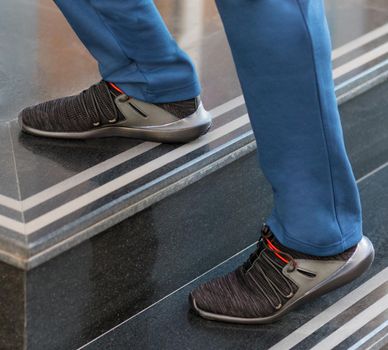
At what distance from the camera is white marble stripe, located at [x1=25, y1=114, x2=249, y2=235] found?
4.85ft

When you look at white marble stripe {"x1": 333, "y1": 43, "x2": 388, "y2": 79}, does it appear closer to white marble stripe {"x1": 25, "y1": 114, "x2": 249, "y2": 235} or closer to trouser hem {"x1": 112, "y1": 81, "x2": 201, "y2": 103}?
white marble stripe {"x1": 25, "y1": 114, "x2": 249, "y2": 235}

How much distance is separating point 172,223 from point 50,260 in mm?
251

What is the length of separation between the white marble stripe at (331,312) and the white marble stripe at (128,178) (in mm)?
330

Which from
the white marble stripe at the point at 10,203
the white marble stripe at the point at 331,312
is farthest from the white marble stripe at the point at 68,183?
the white marble stripe at the point at 331,312

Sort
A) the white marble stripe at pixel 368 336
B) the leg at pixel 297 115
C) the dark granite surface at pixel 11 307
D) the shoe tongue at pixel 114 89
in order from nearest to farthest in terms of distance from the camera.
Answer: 1. the leg at pixel 297 115
2. the dark granite surface at pixel 11 307
3. the white marble stripe at pixel 368 336
4. the shoe tongue at pixel 114 89

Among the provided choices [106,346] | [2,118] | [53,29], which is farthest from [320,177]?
[53,29]

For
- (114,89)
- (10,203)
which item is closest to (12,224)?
(10,203)

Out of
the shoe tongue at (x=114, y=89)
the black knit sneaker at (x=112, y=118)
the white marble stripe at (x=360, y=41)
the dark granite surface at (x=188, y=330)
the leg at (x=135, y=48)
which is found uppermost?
the leg at (x=135, y=48)

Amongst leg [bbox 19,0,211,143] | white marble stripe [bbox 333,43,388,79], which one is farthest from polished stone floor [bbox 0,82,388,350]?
white marble stripe [bbox 333,43,388,79]

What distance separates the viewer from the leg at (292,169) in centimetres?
133

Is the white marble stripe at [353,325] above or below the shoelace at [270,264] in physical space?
→ below

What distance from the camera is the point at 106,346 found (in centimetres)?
155

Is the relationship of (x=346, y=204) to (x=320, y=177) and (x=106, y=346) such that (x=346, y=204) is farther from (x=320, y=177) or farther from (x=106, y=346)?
(x=106, y=346)

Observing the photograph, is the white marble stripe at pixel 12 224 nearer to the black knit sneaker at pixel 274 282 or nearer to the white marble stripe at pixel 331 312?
the black knit sneaker at pixel 274 282
